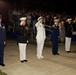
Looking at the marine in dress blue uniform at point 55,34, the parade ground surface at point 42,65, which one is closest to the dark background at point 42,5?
the marine in dress blue uniform at point 55,34

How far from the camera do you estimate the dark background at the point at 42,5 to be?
27672mm

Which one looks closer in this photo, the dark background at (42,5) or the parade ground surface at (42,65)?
the parade ground surface at (42,65)

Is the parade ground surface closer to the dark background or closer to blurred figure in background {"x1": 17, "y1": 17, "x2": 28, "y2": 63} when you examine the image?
blurred figure in background {"x1": 17, "y1": 17, "x2": 28, "y2": 63}

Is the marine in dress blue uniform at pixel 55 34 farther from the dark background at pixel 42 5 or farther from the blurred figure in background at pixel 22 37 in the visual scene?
the dark background at pixel 42 5

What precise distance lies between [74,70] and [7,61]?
309cm

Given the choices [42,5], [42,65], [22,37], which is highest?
[42,5]

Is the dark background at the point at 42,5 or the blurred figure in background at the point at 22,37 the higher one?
the dark background at the point at 42,5

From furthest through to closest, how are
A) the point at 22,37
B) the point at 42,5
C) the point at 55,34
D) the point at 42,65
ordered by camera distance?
the point at 42,5 < the point at 55,34 < the point at 22,37 < the point at 42,65

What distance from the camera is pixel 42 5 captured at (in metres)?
27.9

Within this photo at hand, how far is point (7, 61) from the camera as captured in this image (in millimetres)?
10367

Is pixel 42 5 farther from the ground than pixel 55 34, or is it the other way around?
pixel 42 5

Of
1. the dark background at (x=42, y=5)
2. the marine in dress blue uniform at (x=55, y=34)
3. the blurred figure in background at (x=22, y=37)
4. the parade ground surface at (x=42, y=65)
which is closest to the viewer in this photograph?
the parade ground surface at (x=42, y=65)

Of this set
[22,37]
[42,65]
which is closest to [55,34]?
[22,37]

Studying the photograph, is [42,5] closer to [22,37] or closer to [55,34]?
[55,34]
